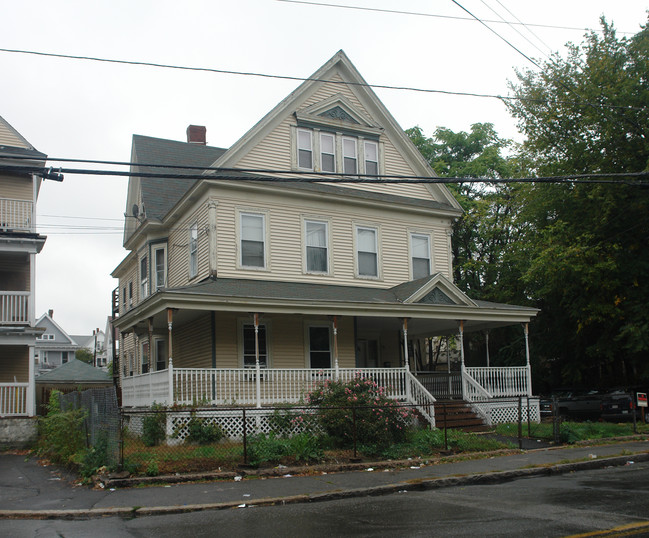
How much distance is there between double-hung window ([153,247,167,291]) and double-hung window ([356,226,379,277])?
292 inches

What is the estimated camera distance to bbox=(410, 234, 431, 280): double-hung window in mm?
23828

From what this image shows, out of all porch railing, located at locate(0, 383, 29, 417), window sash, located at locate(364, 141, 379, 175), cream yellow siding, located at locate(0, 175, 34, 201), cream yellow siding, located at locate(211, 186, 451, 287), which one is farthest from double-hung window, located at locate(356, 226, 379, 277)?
cream yellow siding, located at locate(0, 175, 34, 201)

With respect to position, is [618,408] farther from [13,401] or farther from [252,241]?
[13,401]

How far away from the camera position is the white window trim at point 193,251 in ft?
70.7

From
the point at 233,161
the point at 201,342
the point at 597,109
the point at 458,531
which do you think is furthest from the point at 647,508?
the point at 597,109

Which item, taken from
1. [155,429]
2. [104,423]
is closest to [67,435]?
[155,429]

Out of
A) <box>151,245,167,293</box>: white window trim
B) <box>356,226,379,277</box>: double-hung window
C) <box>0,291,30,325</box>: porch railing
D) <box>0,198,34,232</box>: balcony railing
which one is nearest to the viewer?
<box>0,291,30,325</box>: porch railing

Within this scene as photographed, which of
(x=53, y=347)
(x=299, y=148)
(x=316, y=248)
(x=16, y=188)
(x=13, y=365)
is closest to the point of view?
(x=316, y=248)

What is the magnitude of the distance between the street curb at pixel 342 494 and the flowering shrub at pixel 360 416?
2691 mm

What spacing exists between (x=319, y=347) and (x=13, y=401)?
9.83 metres

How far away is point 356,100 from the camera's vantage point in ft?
78.1

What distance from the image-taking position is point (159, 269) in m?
25.3

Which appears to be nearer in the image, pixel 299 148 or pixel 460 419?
pixel 460 419

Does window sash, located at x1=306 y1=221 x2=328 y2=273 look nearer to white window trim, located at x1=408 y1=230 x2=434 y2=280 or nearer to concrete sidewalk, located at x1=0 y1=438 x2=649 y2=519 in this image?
white window trim, located at x1=408 y1=230 x2=434 y2=280
